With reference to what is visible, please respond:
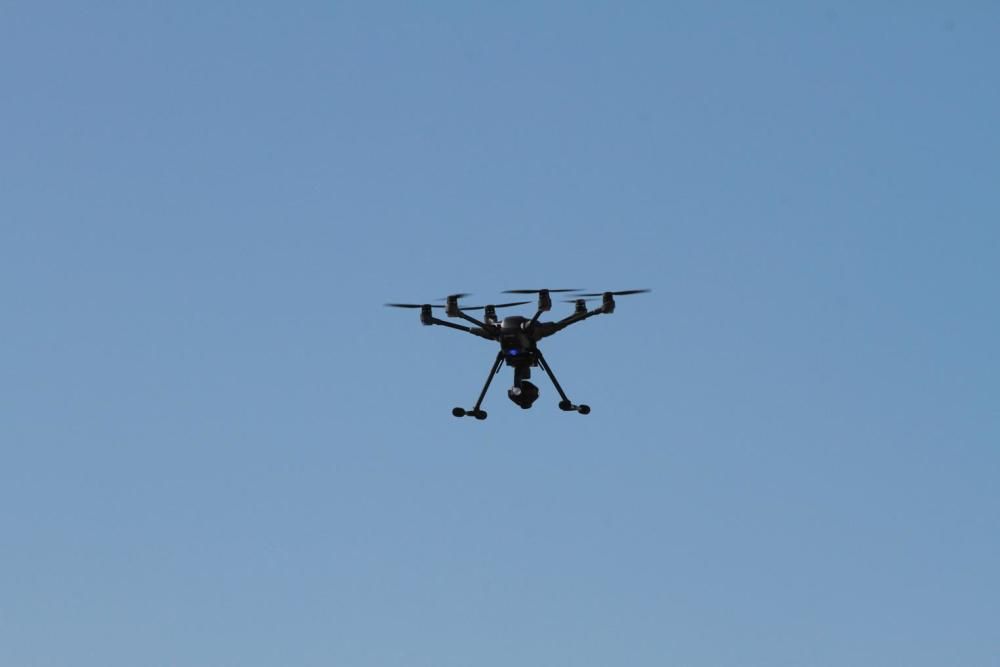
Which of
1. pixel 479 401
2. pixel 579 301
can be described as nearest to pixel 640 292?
pixel 579 301

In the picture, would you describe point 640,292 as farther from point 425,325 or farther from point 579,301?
point 425,325

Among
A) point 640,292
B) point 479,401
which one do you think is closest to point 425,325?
point 479,401

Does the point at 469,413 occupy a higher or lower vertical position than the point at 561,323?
lower

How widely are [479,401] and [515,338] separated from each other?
4.96 metres

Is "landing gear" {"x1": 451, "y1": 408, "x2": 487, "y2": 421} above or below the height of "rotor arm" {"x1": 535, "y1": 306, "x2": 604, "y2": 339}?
below

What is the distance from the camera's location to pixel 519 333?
412 ft

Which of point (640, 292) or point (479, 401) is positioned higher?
point (640, 292)

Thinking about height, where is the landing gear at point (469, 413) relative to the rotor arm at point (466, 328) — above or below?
below

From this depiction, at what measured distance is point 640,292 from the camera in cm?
12444

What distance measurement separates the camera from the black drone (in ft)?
412

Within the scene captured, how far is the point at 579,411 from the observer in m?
128

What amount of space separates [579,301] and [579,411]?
683 cm

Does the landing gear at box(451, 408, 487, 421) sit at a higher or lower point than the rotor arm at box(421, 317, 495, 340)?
lower

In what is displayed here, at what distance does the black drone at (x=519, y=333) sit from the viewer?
12562 cm
